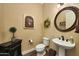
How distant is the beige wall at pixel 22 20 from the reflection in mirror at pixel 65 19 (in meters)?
0.18

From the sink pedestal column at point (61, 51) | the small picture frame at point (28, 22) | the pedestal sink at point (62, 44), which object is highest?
the small picture frame at point (28, 22)

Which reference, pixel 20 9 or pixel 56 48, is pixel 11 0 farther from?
pixel 56 48

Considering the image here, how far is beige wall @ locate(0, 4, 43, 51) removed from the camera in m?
1.76

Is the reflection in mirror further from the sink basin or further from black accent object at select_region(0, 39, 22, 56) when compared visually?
black accent object at select_region(0, 39, 22, 56)

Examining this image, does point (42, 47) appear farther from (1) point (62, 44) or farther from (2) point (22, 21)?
(2) point (22, 21)

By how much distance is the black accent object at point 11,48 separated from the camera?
5.72ft

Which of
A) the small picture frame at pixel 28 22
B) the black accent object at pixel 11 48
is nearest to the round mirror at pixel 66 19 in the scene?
the small picture frame at pixel 28 22

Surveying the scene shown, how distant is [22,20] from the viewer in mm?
1778

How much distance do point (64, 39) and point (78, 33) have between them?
14 centimetres

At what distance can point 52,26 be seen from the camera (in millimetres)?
1786

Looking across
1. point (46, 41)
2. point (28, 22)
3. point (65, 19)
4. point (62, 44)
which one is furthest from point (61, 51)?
point (28, 22)

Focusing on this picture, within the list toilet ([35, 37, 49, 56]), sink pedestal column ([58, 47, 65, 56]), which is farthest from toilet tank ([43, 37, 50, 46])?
sink pedestal column ([58, 47, 65, 56])

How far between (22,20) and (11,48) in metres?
0.28

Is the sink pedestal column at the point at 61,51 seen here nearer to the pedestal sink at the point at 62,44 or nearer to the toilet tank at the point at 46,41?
the pedestal sink at the point at 62,44
